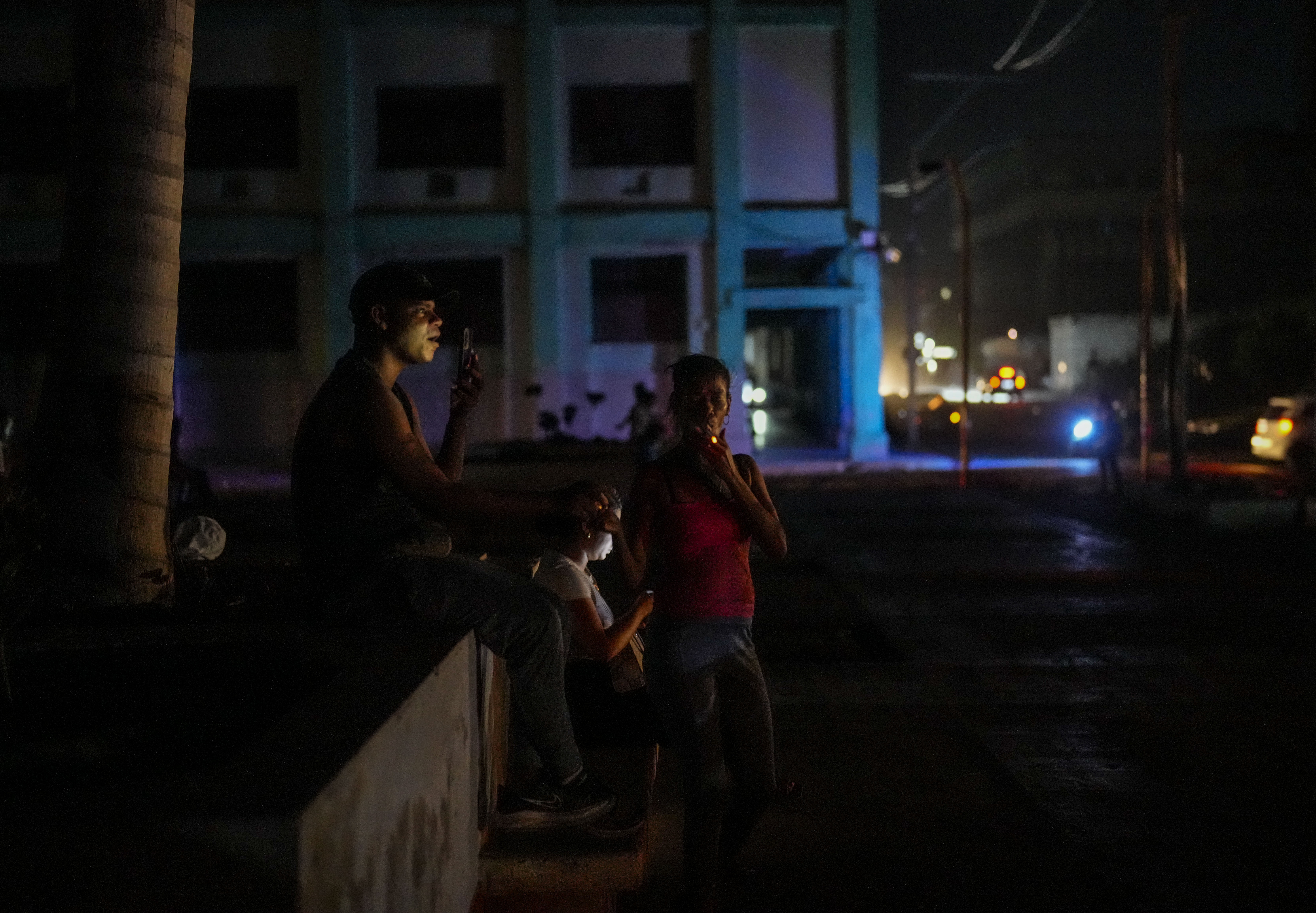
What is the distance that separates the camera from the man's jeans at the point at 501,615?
12.0 feet

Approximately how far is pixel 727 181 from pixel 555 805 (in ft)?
83.6

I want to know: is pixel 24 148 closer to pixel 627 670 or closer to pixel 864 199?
pixel 864 199

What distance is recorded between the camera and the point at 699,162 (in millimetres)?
28469

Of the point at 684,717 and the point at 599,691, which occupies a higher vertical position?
the point at 684,717

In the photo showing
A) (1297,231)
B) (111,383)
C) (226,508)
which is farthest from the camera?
(1297,231)

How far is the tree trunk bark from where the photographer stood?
480 centimetres

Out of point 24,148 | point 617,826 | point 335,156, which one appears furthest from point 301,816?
point 24,148

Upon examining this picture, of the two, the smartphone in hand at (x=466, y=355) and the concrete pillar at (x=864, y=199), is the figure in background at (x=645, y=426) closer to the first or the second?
the concrete pillar at (x=864, y=199)

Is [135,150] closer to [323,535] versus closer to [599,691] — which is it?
[323,535]

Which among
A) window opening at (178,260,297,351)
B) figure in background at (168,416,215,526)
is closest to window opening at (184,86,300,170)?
window opening at (178,260,297,351)

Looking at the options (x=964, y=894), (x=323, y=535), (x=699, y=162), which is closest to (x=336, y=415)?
(x=323, y=535)

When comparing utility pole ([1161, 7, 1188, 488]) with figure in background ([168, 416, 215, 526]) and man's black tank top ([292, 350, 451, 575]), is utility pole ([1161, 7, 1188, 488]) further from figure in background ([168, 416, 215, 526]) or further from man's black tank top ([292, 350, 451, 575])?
man's black tank top ([292, 350, 451, 575])

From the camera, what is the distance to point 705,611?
3896 mm

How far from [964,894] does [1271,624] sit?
6.20 m
